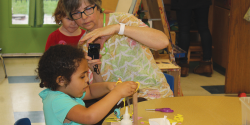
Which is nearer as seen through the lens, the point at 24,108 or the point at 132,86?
the point at 132,86

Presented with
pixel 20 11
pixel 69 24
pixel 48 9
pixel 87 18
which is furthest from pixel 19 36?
pixel 87 18

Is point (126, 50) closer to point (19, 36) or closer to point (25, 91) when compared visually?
point (25, 91)

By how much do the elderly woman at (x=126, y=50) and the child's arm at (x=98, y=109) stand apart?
0.47 metres

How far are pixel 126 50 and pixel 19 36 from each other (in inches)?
170

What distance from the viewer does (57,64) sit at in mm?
1153

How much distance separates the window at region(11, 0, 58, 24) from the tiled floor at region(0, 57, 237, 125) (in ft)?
3.32

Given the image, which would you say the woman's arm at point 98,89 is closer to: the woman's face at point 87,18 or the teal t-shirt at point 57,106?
the teal t-shirt at point 57,106

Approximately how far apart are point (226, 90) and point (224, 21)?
4.52 feet

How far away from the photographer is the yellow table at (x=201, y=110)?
3.75 ft

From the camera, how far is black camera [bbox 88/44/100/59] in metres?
1.46

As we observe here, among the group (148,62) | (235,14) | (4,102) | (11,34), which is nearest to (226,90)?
(235,14)

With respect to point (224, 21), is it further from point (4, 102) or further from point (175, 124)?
point (175, 124)

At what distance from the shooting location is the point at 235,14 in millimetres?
3197

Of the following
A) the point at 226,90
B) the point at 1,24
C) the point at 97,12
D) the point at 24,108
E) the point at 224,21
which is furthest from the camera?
the point at 1,24
